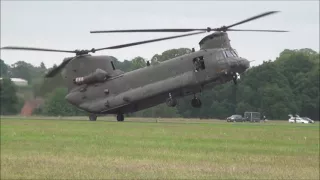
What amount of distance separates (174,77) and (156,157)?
20904mm

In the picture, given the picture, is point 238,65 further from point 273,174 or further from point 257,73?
point 273,174

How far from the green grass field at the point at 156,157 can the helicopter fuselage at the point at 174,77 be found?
12.4 metres

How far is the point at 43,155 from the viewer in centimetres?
3581

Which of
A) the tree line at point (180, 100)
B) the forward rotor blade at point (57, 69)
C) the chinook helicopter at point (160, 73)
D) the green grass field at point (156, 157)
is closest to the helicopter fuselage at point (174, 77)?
the chinook helicopter at point (160, 73)

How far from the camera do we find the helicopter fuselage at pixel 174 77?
550 inches

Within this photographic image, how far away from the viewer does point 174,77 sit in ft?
48.3

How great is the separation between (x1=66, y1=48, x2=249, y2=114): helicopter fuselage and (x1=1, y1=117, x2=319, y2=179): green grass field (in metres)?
12.4

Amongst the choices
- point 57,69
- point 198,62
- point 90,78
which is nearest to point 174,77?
point 198,62

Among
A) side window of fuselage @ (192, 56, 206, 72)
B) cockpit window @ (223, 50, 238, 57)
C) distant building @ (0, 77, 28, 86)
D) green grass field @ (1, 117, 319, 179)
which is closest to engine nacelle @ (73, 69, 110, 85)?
distant building @ (0, 77, 28, 86)

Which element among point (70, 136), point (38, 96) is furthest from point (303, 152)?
point (38, 96)

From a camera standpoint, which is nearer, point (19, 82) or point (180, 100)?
point (19, 82)

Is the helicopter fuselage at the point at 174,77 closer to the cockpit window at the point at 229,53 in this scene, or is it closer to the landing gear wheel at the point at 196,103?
the cockpit window at the point at 229,53

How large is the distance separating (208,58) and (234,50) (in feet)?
3.42

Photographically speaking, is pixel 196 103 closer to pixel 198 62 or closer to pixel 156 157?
pixel 198 62
